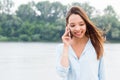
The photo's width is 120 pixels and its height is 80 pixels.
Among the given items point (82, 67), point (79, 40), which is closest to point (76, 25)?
point (79, 40)

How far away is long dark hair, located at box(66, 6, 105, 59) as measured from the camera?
1.94 metres

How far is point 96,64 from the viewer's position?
6.34ft

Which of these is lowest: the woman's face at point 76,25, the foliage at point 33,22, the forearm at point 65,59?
the foliage at point 33,22

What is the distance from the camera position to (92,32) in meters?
2.02

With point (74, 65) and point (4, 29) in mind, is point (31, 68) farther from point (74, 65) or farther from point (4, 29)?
point (4, 29)

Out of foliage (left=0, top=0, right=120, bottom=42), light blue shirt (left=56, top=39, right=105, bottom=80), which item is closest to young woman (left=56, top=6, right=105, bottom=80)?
light blue shirt (left=56, top=39, right=105, bottom=80)

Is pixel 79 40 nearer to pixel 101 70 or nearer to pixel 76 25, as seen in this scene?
pixel 76 25

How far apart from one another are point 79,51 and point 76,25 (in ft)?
0.46

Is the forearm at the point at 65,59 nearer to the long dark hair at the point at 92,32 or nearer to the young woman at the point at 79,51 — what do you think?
the young woman at the point at 79,51

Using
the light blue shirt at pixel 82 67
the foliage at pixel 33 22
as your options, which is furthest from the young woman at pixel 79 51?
the foliage at pixel 33 22

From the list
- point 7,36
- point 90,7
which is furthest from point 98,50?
point 7,36

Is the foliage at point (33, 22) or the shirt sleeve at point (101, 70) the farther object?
the foliage at point (33, 22)

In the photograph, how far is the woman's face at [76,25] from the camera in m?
1.92

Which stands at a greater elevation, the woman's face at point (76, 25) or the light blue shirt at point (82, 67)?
the woman's face at point (76, 25)
